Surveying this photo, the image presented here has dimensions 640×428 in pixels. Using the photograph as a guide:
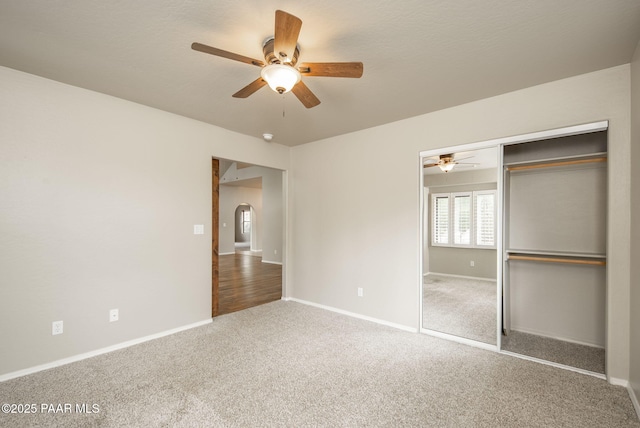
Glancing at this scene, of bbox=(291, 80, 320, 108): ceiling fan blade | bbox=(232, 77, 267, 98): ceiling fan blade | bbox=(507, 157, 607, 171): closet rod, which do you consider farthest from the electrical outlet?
bbox=(507, 157, 607, 171): closet rod

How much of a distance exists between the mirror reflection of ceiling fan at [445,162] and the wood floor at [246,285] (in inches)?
127

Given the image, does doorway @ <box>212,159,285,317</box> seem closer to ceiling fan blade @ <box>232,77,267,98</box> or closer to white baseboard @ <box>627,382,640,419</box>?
ceiling fan blade @ <box>232,77,267,98</box>

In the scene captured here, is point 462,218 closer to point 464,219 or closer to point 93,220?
point 464,219

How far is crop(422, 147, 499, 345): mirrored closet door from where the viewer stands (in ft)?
10.0

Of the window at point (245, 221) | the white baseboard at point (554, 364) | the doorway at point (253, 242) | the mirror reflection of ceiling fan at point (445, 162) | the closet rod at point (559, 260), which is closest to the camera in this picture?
the white baseboard at point (554, 364)

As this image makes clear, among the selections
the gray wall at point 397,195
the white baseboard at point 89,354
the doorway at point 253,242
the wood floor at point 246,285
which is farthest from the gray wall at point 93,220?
the gray wall at point 397,195

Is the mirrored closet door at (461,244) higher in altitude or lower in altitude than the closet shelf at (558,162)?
lower

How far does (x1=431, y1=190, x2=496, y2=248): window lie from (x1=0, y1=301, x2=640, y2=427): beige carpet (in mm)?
1130

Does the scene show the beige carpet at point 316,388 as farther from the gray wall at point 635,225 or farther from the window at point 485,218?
the window at point 485,218

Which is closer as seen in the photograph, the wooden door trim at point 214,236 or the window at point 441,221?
the window at point 441,221

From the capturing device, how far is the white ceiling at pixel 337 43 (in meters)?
1.71

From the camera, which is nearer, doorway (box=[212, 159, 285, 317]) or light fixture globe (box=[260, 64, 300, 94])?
light fixture globe (box=[260, 64, 300, 94])

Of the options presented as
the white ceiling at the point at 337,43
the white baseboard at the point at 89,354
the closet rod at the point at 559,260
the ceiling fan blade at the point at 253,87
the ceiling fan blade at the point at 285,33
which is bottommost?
the white baseboard at the point at 89,354

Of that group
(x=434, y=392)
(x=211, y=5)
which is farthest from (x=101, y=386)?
(x=211, y=5)
